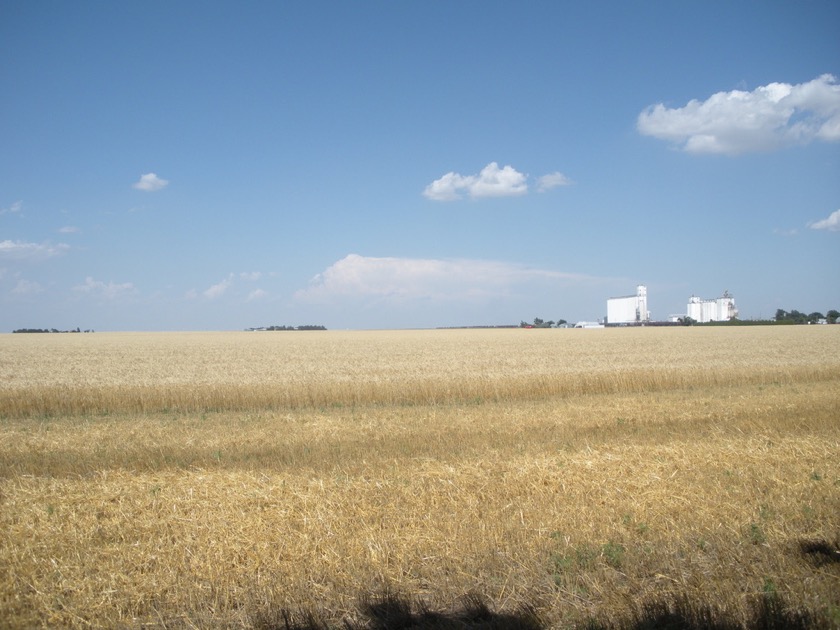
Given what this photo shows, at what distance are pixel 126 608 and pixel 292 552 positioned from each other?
1946 millimetres

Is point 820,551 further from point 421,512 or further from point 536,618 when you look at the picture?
point 421,512

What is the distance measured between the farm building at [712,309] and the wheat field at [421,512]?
187m

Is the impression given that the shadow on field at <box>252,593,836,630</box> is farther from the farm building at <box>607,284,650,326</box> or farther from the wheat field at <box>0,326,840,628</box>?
the farm building at <box>607,284,650,326</box>

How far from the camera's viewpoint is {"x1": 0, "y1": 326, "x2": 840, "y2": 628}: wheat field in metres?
6.27

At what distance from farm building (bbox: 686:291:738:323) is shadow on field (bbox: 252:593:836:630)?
197 metres

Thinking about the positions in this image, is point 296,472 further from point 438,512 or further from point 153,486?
point 438,512

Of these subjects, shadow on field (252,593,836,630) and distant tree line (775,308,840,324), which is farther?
distant tree line (775,308,840,324)

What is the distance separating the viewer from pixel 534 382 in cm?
2373

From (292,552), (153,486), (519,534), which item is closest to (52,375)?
(153,486)

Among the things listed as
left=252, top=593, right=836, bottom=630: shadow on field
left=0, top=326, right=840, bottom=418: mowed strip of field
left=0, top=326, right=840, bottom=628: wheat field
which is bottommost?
left=252, top=593, right=836, bottom=630: shadow on field

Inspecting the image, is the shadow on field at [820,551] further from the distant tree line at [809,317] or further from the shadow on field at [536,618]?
the distant tree line at [809,317]

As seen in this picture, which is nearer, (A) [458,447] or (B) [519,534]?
(B) [519,534]

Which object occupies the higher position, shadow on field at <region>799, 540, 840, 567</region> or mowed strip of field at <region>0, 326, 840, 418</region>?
mowed strip of field at <region>0, 326, 840, 418</region>

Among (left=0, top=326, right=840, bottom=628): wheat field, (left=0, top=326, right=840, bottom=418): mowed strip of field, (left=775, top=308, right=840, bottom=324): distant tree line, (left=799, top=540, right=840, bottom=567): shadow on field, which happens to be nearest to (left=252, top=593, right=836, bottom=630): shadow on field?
(left=0, top=326, right=840, bottom=628): wheat field
